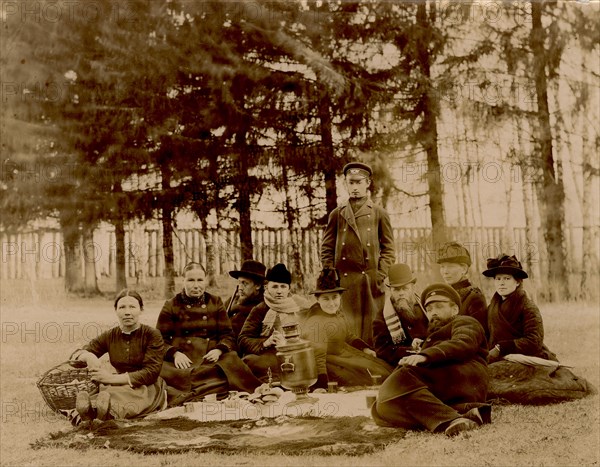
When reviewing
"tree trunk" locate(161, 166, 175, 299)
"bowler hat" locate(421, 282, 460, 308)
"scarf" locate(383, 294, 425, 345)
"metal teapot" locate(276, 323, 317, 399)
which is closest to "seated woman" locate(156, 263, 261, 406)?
"tree trunk" locate(161, 166, 175, 299)

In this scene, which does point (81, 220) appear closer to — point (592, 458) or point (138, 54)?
point (138, 54)

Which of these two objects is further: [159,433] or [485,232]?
[485,232]

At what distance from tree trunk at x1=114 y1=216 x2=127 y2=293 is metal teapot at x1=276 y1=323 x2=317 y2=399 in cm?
116

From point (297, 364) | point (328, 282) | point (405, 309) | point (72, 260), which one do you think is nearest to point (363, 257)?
point (328, 282)

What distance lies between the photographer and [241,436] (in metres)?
3.04

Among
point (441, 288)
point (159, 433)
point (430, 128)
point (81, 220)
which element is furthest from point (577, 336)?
point (81, 220)

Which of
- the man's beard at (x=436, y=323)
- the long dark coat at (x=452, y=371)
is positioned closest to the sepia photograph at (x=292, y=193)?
the man's beard at (x=436, y=323)

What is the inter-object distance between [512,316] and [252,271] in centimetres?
168

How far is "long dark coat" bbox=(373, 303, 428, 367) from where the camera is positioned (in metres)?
3.39

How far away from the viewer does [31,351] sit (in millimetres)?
3875

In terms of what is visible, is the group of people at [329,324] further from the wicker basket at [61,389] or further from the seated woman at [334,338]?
the wicker basket at [61,389]

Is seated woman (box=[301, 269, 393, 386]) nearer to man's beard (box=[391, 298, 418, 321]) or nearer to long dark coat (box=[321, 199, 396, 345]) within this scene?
long dark coat (box=[321, 199, 396, 345])

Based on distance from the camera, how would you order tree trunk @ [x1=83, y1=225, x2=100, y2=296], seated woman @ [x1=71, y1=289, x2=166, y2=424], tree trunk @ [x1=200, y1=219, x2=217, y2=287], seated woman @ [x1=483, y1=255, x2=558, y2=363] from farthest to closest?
tree trunk @ [x1=200, y1=219, x2=217, y2=287] → tree trunk @ [x1=83, y1=225, x2=100, y2=296] → seated woman @ [x1=483, y1=255, x2=558, y2=363] → seated woman @ [x1=71, y1=289, x2=166, y2=424]

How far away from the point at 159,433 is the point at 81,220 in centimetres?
161
